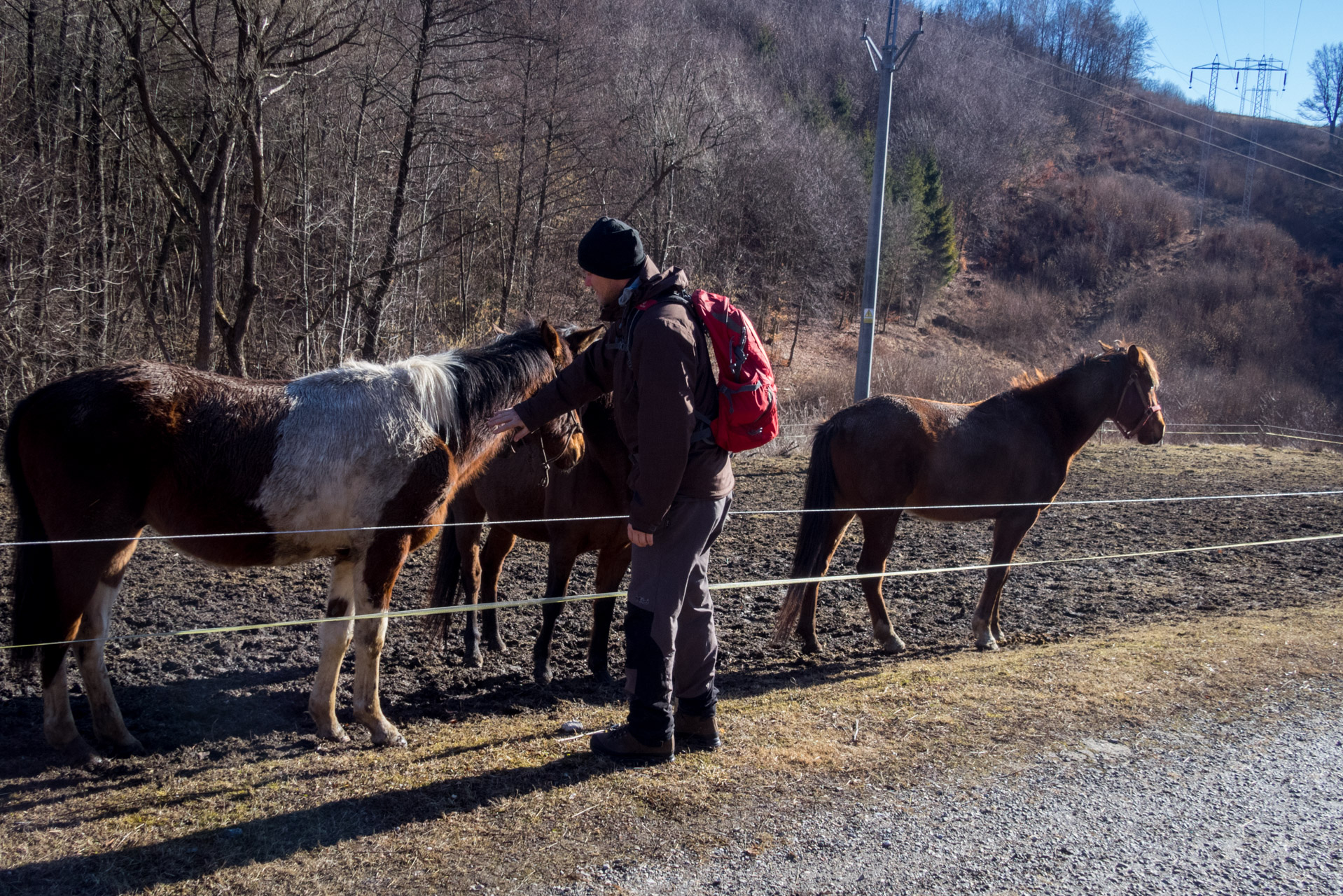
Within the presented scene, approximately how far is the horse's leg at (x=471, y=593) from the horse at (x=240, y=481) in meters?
1.22

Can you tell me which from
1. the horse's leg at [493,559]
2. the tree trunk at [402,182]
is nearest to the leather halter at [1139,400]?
the horse's leg at [493,559]

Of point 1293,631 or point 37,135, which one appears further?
point 37,135

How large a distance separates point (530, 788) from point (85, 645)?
2.10 m

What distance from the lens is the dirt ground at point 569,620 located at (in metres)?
3.87

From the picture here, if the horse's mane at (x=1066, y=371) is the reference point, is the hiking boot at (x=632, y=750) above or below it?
below

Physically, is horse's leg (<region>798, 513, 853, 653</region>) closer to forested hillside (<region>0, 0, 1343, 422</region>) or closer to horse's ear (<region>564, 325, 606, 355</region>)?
horse's ear (<region>564, 325, 606, 355</region>)

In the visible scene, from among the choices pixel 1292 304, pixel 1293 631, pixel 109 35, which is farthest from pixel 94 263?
pixel 1292 304

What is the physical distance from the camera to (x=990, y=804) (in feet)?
10.6

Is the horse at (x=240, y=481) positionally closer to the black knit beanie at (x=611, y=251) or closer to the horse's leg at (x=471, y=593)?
the black knit beanie at (x=611, y=251)

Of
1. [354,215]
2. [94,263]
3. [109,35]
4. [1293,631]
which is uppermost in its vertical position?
[109,35]

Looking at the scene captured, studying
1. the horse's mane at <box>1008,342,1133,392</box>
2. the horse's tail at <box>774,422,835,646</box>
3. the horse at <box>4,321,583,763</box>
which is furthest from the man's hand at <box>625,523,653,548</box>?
the horse's mane at <box>1008,342,1133,392</box>

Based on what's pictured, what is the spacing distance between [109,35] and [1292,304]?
159ft

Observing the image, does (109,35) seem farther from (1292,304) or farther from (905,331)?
(1292,304)

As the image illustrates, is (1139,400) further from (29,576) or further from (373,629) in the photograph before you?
(29,576)
